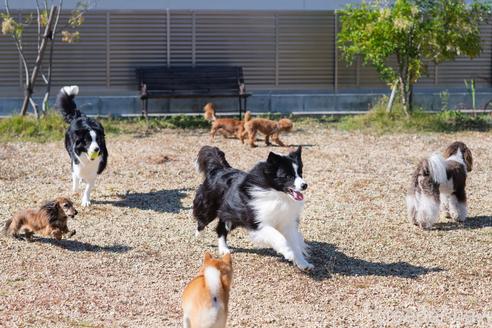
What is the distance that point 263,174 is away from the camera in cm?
744

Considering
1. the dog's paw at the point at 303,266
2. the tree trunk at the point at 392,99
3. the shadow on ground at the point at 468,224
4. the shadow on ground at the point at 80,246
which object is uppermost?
the tree trunk at the point at 392,99

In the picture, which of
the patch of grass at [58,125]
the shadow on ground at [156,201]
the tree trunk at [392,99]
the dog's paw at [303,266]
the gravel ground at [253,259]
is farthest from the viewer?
the tree trunk at [392,99]

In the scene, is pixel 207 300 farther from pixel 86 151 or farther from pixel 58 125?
pixel 58 125

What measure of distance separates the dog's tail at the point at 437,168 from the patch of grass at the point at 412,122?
6.06 metres

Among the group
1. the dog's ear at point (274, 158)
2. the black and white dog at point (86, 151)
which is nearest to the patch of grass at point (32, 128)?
the black and white dog at point (86, 151)

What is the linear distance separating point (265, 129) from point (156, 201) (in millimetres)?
3812

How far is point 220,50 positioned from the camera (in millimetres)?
17875

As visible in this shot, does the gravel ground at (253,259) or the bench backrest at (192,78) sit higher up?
the bench backrest at (192,78)

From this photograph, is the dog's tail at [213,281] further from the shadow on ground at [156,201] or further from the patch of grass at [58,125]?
the patch of grass at [58,125]

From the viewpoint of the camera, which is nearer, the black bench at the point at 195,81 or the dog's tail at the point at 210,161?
the dog's tail at the point at 210,161

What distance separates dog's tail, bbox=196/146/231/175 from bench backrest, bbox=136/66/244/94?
8581 millimetres

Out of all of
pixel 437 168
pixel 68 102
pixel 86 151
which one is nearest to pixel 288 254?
pixel 437 168

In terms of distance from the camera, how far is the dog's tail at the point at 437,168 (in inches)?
349

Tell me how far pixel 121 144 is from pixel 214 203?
6.03 meters
